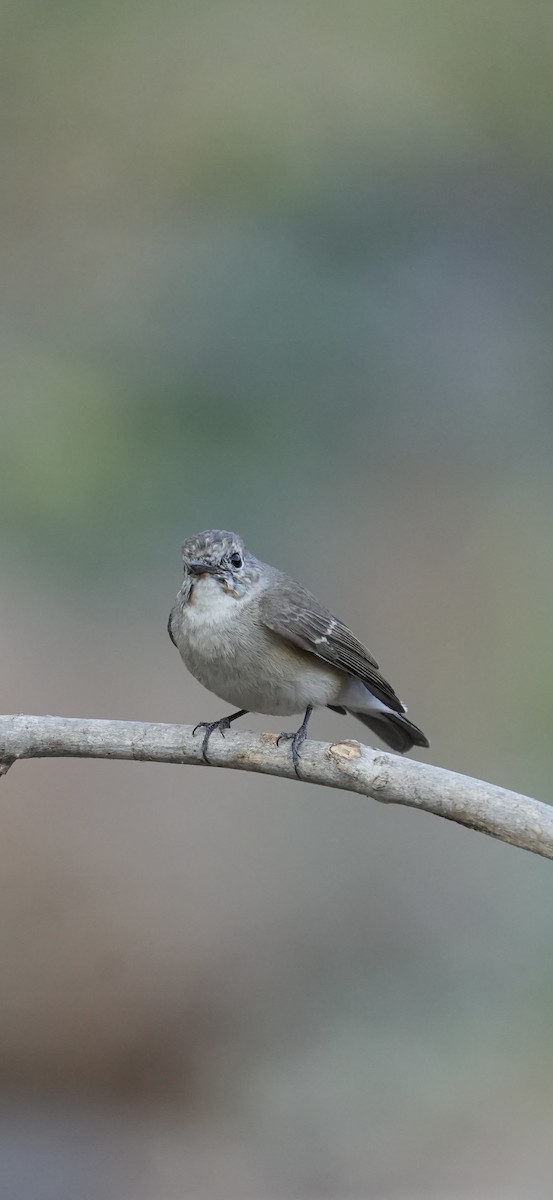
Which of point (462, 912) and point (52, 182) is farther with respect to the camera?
point (52, 182)

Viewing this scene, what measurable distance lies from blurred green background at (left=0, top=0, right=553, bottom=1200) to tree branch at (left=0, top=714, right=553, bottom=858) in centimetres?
292

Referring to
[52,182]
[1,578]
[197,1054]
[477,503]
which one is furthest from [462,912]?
[52,182]

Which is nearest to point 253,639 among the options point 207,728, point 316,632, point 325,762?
point 316,632

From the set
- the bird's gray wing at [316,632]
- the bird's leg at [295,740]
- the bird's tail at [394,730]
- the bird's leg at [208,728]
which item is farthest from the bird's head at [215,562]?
the bird's tail at [394,730]

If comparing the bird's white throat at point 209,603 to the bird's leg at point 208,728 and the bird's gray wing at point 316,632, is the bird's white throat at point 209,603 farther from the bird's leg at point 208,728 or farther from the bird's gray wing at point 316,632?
the bird's leg at point 208,728

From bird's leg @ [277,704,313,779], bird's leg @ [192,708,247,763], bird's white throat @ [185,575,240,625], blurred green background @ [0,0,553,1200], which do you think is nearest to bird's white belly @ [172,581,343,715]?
bird's white throat @ [185,575,240,625]

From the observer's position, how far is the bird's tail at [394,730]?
3.44 metres

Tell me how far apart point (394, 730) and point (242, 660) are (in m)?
0.79

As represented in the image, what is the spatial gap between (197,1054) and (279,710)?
2.64 meters

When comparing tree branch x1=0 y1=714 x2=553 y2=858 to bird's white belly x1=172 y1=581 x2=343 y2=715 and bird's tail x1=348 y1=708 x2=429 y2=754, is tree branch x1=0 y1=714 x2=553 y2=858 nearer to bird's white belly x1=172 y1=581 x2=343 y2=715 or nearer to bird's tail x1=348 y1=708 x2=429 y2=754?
bird's white belly x1=172 y1=581 x2=343 y2=715

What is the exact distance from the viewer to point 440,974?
16.9 ft

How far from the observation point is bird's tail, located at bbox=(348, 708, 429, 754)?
135 inches

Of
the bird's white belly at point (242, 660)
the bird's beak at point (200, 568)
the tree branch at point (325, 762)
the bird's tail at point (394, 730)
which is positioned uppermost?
the bird's tail at point (394, 730)

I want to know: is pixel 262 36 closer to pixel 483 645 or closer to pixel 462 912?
pixel 483 645
